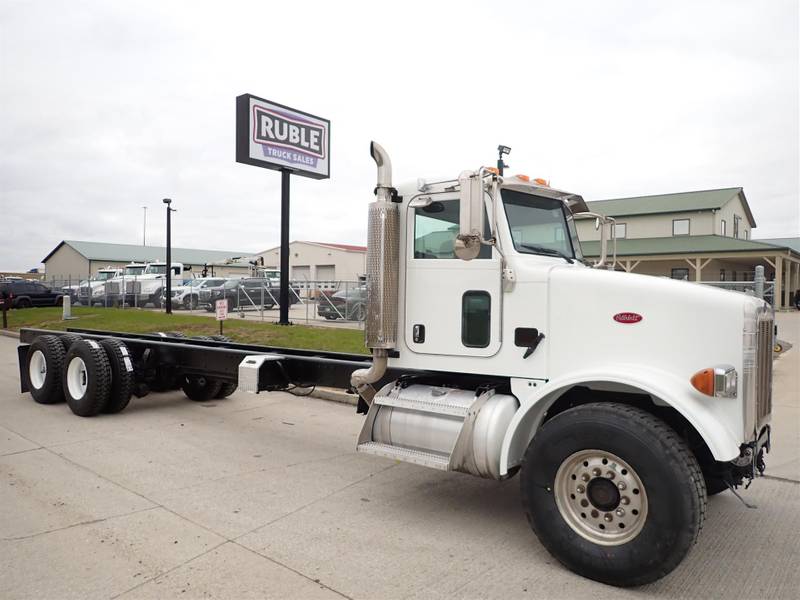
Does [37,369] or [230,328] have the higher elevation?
[230,328]

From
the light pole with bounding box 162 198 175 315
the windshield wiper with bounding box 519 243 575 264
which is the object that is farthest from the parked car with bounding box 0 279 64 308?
the windshield wiper with bounding box 519 243 575 264

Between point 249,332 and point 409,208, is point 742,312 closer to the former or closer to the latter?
point 409,208

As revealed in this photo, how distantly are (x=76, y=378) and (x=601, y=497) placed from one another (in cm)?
710

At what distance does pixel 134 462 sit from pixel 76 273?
8020cm

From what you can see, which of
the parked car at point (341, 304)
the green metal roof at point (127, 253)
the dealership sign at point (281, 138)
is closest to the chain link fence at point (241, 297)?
the parked car at point (341, 304)

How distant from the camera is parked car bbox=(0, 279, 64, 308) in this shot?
33375mm

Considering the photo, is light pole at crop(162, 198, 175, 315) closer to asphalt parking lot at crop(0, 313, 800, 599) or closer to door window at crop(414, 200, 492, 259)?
asphalt parking lot at crop(0, 313, 800, 599)

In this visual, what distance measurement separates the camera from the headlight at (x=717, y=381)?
3.30 m

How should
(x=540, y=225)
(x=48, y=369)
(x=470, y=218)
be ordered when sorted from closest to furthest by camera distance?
1. (x=470, y=218)
2. (x=540, y=225)
3. (x=48, y=369)

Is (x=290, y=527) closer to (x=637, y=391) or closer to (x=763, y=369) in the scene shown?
(x=637, y=391)

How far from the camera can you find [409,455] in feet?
14.1

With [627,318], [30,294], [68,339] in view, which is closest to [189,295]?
[30,294]

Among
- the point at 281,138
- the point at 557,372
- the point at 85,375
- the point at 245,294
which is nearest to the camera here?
the point at 557,372

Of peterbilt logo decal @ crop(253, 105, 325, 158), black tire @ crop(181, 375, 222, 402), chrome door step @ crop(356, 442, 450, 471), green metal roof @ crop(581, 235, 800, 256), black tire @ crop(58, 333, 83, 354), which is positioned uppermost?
peterbilt logo decal @ crop(253, 105, 325, 158)
